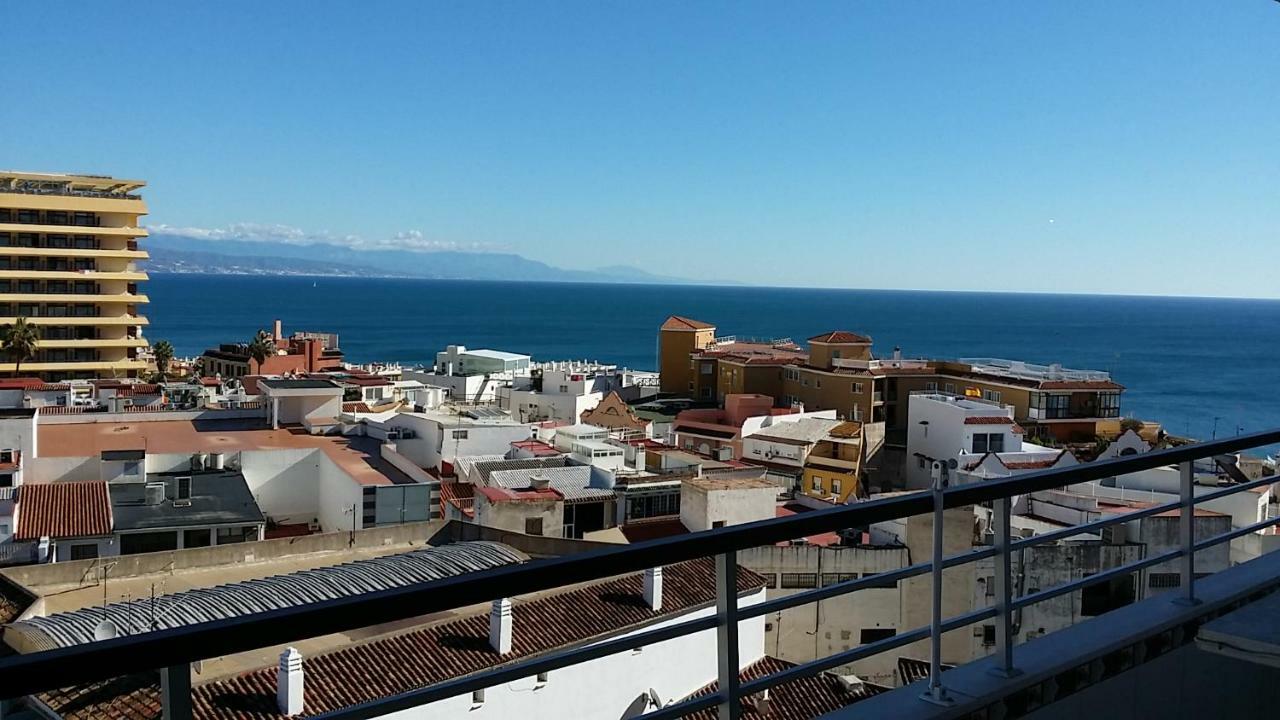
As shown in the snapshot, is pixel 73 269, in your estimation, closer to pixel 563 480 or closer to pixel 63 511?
pixel 63 511

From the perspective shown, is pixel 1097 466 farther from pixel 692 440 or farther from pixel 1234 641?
pixel 692 440

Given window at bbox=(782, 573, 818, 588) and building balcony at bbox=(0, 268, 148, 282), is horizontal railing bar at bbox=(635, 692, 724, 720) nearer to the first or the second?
window at bbox=(782, 573, 818, 588)

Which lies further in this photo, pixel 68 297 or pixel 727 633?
pixel 68 297

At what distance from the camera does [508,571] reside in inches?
47.7

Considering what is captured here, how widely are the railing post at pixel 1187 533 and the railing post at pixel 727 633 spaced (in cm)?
148

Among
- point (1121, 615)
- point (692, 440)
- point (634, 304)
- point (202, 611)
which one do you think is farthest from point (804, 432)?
point (634, 304)

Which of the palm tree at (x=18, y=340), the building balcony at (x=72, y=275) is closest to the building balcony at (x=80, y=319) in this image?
the palm tree at (x=18, y=340)

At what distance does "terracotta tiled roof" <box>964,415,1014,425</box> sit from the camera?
25953 mm

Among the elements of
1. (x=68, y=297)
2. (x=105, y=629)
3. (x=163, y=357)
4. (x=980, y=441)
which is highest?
(x=68, y=297)

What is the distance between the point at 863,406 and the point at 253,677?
27473 mm

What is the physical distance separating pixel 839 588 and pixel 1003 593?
0.41 metres

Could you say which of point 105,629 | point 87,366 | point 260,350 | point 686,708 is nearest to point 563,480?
point 105,629

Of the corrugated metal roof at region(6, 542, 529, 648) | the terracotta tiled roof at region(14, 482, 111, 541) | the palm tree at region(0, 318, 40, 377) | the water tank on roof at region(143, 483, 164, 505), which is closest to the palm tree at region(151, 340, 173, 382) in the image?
the palm tree at region(0, 318, 40, 377)

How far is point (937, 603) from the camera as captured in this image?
6.14 ft
